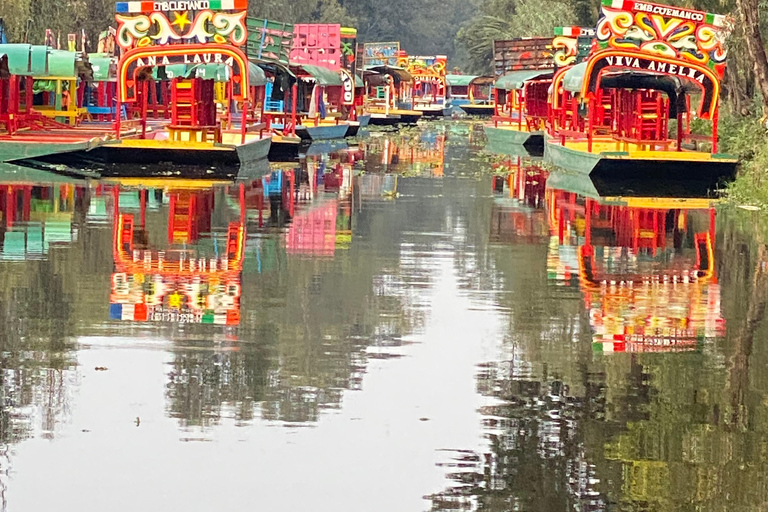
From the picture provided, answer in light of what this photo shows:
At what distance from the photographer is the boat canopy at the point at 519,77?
5412 cm

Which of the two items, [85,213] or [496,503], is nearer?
[496,503]

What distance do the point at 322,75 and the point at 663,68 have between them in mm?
20610

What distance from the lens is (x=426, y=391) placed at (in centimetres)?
1024

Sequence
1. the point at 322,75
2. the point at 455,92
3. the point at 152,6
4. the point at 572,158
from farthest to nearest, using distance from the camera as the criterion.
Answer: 1. the point at 455,92
2. the point at 322,75
3. the point at 152,6
4. the point at 572,158

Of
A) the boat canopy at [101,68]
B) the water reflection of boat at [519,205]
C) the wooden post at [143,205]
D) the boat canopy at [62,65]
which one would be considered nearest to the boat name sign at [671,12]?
the water reflection of boat at [519,205]

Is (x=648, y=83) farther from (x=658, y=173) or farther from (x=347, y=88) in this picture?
(x=347, y=88)

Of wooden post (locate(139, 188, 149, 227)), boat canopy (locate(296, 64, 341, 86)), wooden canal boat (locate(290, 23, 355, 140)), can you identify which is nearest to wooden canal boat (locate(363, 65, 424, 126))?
wooden canal boat (locate(290, 23, 355, 140))

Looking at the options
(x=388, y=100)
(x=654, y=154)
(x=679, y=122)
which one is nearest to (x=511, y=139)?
(x=679, y=122)

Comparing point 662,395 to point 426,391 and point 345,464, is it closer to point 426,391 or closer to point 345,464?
point 426,391

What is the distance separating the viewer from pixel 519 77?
55438 millimetres

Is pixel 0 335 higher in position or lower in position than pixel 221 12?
lower

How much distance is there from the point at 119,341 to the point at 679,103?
2587 centimetres

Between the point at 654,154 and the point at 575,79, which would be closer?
the point at 654,154

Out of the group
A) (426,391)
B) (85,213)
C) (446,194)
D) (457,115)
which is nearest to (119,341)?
(426,391)
